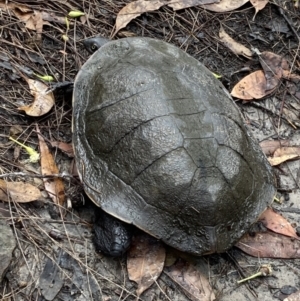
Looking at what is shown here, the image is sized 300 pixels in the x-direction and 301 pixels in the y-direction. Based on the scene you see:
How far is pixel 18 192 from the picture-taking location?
→ 3486 mm

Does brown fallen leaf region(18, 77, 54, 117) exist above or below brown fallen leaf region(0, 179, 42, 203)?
above

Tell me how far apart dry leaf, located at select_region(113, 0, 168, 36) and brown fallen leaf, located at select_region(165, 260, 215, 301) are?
209 centimetres

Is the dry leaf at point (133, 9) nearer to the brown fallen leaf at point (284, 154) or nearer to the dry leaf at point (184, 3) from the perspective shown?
the dry leaf at point (184, 3)

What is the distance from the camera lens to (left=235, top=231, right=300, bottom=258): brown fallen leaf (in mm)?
3713

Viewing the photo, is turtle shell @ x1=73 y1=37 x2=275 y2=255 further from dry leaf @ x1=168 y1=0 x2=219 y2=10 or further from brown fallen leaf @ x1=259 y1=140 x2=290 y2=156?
dry leaf @ x1=168 y1=0 x2=219 y2=10

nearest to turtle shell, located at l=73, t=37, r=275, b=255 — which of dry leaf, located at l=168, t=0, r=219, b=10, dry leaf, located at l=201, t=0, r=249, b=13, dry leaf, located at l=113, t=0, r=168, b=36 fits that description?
dry leaf, located at l=113, t=0, r=168, b=36

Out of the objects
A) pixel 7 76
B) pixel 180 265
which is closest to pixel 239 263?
pixel 180 265

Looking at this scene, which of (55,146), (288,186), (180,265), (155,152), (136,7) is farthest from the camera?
(136,7)

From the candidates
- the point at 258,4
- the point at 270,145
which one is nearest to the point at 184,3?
the point at 258,4

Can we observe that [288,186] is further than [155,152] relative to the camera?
Yes

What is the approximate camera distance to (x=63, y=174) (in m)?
3.59

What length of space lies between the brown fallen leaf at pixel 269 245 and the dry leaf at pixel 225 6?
2.15m

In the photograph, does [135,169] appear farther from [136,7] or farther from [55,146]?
[136,7]

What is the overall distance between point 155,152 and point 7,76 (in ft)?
4.60
